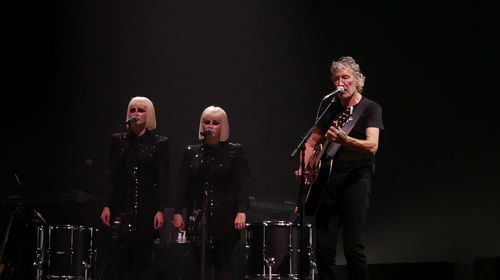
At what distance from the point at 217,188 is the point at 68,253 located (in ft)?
6.21

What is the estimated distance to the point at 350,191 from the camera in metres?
4.27

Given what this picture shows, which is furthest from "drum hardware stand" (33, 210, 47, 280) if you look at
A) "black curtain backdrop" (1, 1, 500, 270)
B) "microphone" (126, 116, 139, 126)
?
"microphone" (126, 116, 139, 126)

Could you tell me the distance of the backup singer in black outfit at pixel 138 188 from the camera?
17.4 feet

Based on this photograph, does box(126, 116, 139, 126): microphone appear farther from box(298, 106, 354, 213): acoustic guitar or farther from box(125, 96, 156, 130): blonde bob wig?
box(298, 106, 354, 213): acoustic guitar

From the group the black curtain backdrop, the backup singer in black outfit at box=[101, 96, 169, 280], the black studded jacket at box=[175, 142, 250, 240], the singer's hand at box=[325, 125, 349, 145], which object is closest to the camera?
the singer's hand at box=[325, 125, 349, 145]

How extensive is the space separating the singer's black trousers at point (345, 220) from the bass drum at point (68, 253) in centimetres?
296

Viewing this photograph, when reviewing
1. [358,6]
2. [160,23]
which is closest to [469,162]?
[358,6]

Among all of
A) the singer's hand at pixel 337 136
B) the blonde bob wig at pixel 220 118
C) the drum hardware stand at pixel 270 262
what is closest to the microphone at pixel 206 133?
the blonde bob wig at pixel 220 118

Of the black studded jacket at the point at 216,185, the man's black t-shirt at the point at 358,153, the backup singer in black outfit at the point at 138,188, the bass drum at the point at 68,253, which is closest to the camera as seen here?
the man's black t-shirt at the point at 358,153

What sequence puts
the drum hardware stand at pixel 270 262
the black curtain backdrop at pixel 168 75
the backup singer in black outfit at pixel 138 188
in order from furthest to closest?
the black curtain backdrop at pixel 168 75 < the drum hardware stand at pixel 270 262 < the backup singer in black outfit at pixel 138 188

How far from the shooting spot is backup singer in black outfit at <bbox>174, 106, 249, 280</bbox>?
5.38 m

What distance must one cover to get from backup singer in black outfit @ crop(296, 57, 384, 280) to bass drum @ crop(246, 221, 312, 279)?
1.74m

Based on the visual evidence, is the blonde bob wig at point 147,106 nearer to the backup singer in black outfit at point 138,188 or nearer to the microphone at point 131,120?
the backup singer in black outfit at point 138,188

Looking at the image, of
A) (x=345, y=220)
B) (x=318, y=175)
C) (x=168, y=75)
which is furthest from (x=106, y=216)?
(x=168, y=75)
